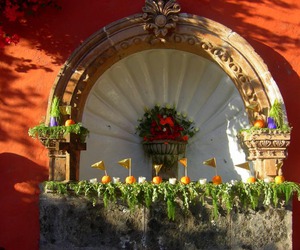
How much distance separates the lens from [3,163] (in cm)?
587

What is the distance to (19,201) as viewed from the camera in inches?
229

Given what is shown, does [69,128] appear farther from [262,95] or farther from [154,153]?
[262,95]

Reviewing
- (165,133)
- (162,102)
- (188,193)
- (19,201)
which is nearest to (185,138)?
(165,133)

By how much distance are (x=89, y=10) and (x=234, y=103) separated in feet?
6.03

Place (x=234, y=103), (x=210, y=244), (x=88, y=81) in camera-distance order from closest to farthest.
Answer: (x=210, y=244)
(x=88, y=81)
(x=234, y=103)

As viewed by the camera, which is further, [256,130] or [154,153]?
[154,153]

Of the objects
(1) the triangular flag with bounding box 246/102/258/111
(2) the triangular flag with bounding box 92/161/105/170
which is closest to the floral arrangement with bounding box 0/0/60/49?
(2) the triangular flag with bounding box 92/161/105/170

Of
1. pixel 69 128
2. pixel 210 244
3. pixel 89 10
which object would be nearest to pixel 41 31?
pixel 89 10

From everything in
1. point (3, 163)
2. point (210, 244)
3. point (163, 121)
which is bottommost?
point (210, 244)

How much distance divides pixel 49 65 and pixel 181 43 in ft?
4.39

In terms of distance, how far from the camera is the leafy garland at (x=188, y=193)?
5461mm

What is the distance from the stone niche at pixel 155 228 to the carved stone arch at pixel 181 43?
38.2 inches

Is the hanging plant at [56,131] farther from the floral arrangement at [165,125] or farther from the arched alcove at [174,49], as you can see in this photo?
the floral arrangement at [165,125]

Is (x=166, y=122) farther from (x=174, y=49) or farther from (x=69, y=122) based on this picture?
(x=69, y=122)
